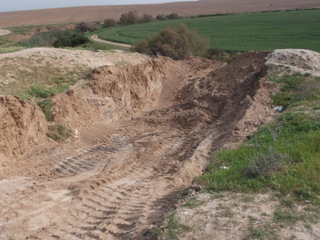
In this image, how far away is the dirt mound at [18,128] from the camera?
900 cm

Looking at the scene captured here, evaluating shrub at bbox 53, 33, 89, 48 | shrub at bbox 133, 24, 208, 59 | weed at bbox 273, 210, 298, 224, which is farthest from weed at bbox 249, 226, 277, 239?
shrub at bbox 53, 33, 89, 48

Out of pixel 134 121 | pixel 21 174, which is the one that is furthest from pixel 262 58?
A: pixel 21 174

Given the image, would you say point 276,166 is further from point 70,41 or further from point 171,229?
point 70,41

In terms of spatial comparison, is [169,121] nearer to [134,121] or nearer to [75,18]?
[134,121]

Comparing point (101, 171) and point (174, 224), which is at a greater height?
point (174, 224)

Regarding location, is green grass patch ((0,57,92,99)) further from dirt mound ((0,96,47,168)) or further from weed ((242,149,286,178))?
weed ((242,149,286,178))

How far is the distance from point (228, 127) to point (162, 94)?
6882mm

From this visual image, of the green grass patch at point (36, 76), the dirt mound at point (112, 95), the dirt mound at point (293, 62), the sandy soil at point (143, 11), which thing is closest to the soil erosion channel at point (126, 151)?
the dirt mound at point (112, 95)

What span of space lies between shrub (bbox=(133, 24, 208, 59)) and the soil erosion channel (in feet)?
13.1

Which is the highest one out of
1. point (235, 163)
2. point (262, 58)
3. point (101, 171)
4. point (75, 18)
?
point (75, 18)

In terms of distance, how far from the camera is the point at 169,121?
12.8 m

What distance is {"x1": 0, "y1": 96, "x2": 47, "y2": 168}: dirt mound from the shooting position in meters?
9.00

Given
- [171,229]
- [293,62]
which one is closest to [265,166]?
[171,229]

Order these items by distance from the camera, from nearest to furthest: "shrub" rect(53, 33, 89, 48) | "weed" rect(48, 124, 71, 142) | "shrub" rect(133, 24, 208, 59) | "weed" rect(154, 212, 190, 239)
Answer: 1. "weed" rect(154, 212, 190, 239)
2. "weed" rect(48, 124, 71, 142)
3. "shrub" rect(133, 24, 208, 59)
4. "shrub" rect(53, 33, 89, 48)
